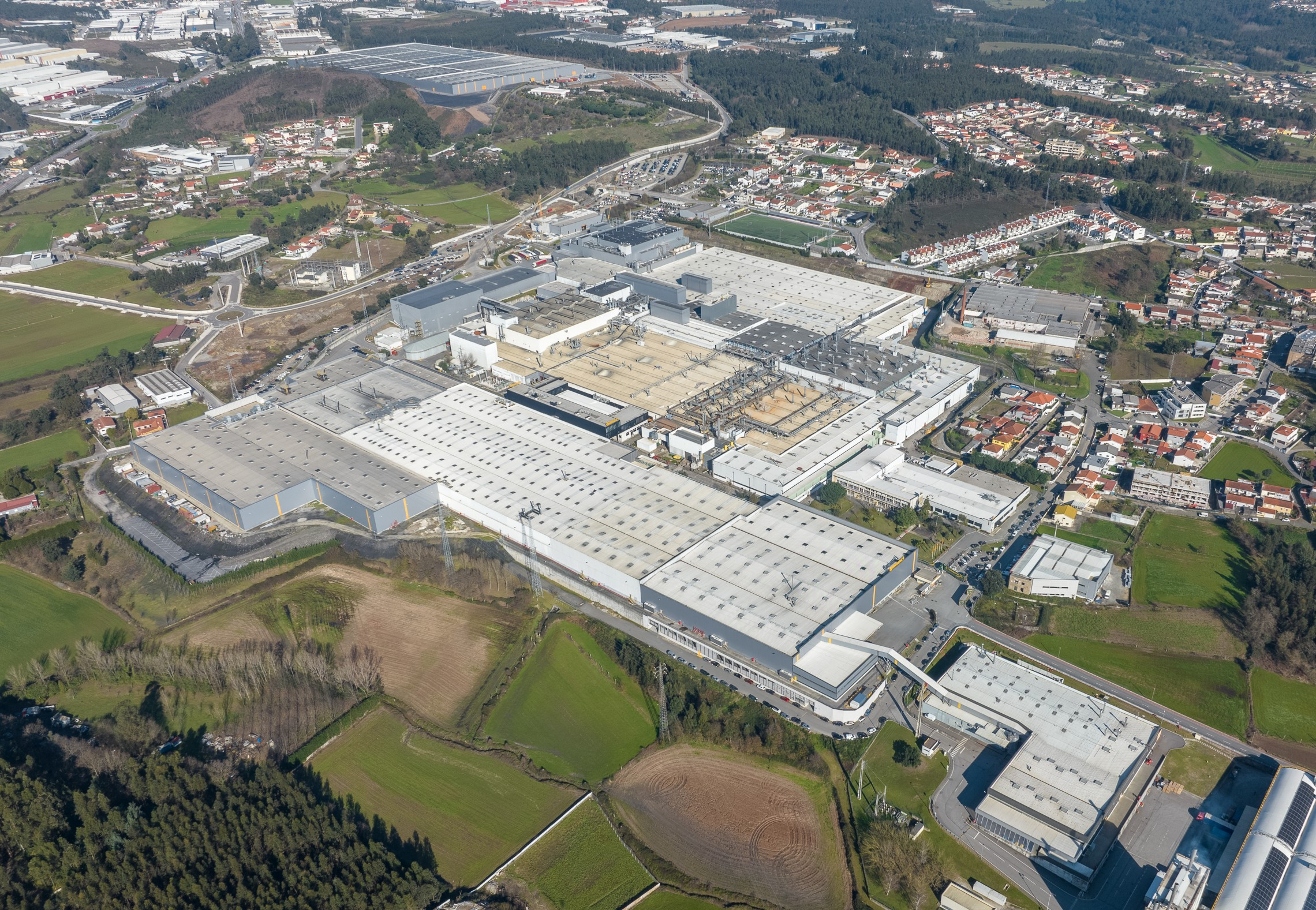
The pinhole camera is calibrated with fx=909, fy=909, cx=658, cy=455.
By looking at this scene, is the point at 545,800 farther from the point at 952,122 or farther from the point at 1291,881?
the point at 952,122

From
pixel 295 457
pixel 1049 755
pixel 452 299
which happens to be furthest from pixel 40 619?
pixel 1049 755

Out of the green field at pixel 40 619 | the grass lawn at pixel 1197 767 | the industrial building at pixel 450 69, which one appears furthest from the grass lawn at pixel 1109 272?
the industrial building at pixel 450 69

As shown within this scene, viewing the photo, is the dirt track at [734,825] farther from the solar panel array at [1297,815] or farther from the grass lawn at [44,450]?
the grass lawn at [44,450]

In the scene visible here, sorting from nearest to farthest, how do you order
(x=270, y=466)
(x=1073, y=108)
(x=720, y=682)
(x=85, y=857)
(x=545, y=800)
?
(x=85, y=857), (x=545, y=800), (x=720, y=682), (x=270, y=466), (x=1073, y=108)

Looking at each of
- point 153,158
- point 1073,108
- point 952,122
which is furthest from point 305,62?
point 1073,108

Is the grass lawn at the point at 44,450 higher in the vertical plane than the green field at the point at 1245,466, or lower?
lower

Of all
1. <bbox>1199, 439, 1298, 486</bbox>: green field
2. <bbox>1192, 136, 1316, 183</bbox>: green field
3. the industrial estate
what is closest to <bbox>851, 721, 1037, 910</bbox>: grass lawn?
the industrial estate
